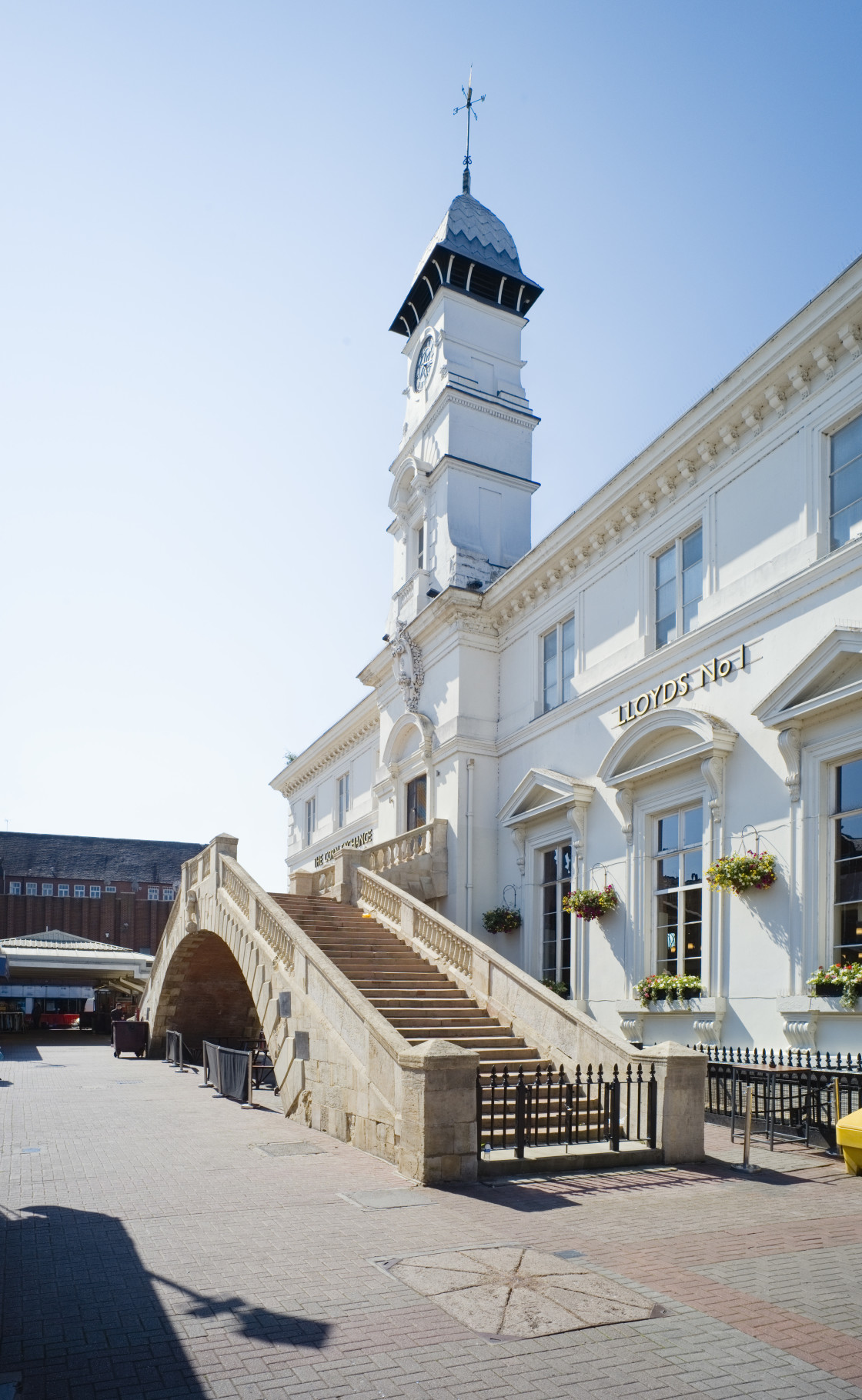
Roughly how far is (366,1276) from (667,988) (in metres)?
10.1

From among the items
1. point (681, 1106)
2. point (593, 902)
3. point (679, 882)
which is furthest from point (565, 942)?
point (681, 1106)

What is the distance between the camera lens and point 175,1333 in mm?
5848

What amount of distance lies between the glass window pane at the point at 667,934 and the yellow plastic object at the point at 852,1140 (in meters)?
6.05

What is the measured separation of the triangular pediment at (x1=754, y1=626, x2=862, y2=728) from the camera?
43.3 feet

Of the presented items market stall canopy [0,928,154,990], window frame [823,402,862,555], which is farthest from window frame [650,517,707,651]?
market stall canopy [0,928,154,990]


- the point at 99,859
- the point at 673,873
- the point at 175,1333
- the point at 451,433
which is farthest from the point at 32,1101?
the point at 99,859

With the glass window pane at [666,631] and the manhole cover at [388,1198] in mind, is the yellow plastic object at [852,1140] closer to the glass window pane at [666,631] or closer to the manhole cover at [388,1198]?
the manhole cover at [388,1198]

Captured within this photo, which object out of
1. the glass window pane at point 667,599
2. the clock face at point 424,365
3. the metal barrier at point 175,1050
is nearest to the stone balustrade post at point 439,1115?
the glass window pane at point 667,599

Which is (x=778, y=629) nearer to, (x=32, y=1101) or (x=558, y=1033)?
(x=558, y=1033)

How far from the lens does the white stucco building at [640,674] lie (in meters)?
14.0

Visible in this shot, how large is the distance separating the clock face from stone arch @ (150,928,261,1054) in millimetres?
16150

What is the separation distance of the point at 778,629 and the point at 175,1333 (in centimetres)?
1206

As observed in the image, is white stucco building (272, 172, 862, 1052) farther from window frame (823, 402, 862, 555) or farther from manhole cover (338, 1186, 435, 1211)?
manhole cover (338, 1186, 435, 1211)

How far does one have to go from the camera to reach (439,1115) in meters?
10.1
